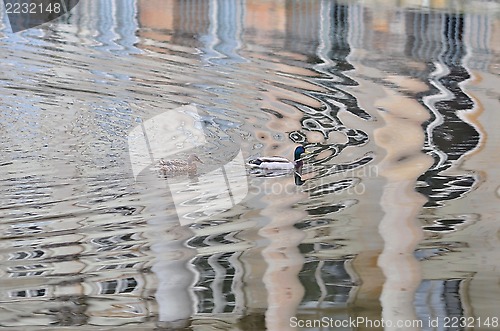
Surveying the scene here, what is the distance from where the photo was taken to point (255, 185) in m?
8.43

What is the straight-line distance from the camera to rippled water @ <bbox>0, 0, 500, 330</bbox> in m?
5.96

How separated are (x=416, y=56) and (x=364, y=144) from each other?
5.69 metres

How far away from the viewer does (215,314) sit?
5723mm

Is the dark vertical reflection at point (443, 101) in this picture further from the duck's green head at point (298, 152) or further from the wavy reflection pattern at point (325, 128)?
the duck's green head at point (298, 152)

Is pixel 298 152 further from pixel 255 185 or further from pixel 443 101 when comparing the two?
pixel 443 101

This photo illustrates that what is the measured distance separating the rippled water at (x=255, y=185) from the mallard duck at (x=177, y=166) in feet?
0.36

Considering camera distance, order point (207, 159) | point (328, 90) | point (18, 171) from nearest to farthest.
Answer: point (18, 171)
point (207, 159)
point (328, 90)

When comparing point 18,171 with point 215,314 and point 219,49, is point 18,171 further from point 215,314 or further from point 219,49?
point 219,49

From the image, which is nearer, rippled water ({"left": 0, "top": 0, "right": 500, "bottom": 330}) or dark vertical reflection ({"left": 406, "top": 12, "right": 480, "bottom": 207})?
rippled water ({"left": 0, "top": 0, "right": 500, "bottom": 330})

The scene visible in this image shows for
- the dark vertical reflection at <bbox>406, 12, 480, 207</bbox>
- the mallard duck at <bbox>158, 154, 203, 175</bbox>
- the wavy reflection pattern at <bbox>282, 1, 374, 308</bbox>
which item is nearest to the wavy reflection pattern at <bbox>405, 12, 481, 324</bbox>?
the dark vertical reflection at <bbox>406, 12, 480, 207</bbox>

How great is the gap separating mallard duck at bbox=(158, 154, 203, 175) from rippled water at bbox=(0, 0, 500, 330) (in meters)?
0.11

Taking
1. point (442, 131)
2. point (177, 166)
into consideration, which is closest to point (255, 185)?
point (177, 166)

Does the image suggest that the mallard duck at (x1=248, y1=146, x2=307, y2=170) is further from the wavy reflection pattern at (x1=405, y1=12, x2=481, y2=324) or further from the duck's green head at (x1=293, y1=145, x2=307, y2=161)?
the wavy reflection pattern at (x1=405, y1=12, x2=481, y2=324)

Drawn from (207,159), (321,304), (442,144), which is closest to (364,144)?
(442,144)
